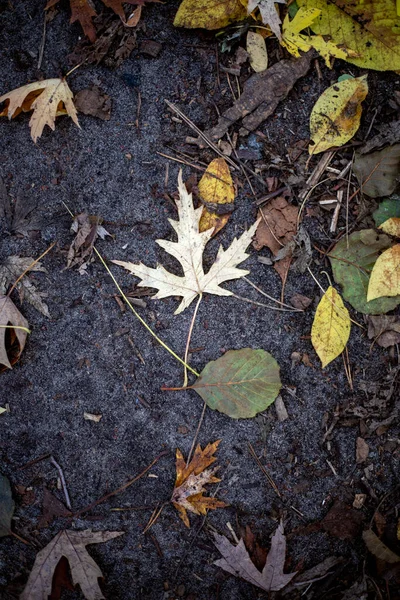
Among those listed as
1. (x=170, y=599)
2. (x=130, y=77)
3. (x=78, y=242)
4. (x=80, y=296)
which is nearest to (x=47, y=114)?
(x=130, y=77)

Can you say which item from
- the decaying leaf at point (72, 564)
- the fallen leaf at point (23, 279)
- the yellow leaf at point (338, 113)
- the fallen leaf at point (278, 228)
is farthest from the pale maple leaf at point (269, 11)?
the decaying leaf at point (72, 564)

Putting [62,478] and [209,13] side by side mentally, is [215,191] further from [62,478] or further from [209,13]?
[62,478]

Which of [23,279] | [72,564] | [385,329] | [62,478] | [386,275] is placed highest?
[23,279]

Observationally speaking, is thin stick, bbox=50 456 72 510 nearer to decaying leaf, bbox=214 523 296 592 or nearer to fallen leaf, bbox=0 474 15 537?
fallen leaf, bbox=0 474 15 537

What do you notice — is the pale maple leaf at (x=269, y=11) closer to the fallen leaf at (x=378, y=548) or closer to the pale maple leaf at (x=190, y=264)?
the pale maple leaf at (x=190, y=264)

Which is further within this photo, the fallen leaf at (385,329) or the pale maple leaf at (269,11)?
the fallen leaf at (385,329)

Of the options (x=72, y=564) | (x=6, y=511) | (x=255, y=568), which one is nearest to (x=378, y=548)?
(x=255, y=568)
